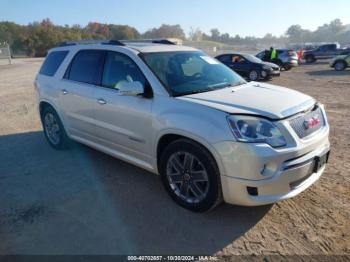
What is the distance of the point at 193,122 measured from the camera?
336 centimetres

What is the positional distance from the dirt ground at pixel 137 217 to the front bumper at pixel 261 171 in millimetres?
399

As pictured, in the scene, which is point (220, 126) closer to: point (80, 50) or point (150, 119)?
point (150, 119)

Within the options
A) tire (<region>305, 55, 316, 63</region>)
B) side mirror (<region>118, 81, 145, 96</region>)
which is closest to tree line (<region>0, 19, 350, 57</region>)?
tire (<region>305, 55, 316, 63</region>)

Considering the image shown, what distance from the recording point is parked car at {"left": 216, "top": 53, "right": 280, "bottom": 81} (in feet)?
53.8

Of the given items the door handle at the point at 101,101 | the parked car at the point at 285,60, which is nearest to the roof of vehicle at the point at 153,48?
the door handle at the point at 101,101

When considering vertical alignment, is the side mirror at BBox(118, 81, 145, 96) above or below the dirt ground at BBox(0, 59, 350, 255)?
above

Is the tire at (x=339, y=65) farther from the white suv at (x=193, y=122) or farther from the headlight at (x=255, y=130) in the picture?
the headlight at (x=255, y=130)

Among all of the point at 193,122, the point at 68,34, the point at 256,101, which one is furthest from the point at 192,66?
the point at 68,34

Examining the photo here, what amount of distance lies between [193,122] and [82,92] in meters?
2.17

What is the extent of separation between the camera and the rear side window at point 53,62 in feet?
18.2

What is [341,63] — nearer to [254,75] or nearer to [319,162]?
[254,75]

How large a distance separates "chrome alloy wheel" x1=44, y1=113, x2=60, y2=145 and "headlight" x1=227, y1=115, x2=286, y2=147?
12.2ft

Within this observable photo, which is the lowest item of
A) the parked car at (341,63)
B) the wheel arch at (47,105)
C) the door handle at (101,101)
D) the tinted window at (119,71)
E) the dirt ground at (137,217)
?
the dirt ground at (137,217)

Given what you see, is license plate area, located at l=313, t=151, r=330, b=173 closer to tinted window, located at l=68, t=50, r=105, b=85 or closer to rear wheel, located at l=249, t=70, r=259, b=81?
tinted window, located at l=68, t=50, r=105, b=85
